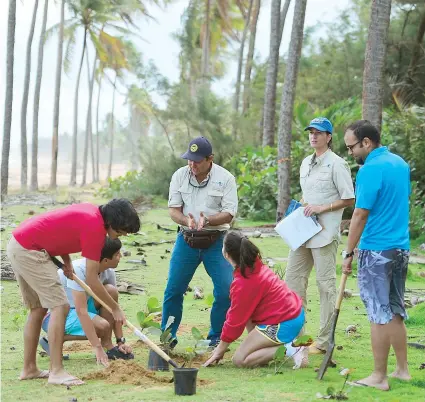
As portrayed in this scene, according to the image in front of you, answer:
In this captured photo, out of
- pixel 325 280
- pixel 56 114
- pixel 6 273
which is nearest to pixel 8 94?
pixel 56 114

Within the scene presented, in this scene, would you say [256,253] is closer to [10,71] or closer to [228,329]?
[228,329]

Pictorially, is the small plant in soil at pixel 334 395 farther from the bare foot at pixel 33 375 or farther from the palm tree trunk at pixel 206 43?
the palm tree trunk at pixel 206 43

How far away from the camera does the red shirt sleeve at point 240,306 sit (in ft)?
20.9

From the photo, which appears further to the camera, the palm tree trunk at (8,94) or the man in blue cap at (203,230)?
the palm tree trunk at (8,94)

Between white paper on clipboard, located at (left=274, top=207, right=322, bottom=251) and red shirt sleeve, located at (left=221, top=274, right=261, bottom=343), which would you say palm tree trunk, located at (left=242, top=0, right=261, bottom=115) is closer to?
white paper on clipboard, located at (left=274, top=207, right=322, bottom=251)

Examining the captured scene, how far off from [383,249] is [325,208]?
1.22 m

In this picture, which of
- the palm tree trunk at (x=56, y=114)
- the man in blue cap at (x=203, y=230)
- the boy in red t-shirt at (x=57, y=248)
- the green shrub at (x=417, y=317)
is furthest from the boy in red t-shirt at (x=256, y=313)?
the palm tree trunk at (x=56, y=114)

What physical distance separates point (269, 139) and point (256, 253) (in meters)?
17.0

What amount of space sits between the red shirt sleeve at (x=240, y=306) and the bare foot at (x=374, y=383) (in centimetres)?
106

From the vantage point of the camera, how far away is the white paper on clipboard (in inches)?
272

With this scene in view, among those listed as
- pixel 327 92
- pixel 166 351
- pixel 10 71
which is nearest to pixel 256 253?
pixel 166 351

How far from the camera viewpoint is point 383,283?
18.9 feet

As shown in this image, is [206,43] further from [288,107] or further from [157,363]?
[157,363]

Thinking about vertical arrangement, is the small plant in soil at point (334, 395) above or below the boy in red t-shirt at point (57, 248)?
below
